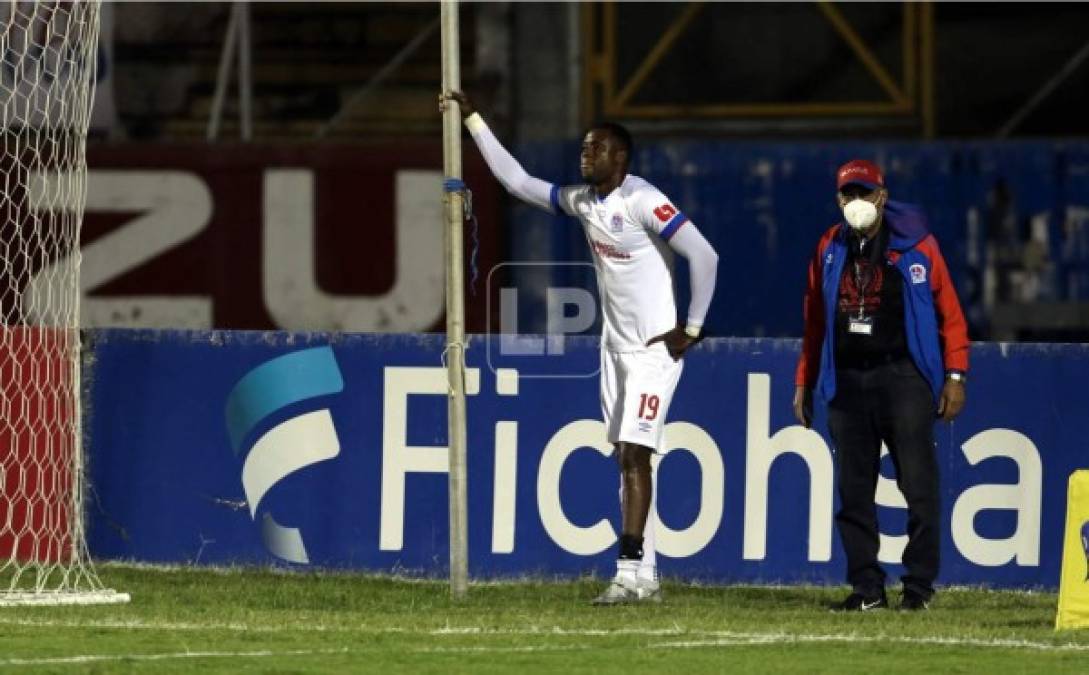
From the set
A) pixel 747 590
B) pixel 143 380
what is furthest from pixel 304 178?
pixel 747 590

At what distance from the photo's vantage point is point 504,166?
1038 cm

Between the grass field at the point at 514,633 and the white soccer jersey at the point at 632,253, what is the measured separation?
1.07 m

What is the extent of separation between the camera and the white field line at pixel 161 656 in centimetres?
817

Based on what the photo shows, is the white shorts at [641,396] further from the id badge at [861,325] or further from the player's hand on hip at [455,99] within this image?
the player's hand on hip at [455,99]

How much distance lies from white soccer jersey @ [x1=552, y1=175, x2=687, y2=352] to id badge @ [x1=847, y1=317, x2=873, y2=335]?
0.71 m

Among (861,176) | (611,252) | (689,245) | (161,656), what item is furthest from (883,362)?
(161,656)

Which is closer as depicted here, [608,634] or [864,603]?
[608,634]

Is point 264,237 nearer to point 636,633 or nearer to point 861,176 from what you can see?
point 861,176

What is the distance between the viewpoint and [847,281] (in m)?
10.1

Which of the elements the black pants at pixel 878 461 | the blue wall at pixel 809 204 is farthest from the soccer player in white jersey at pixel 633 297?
the blue wall at pixel 809 204

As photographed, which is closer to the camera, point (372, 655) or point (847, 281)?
point (372, 655)

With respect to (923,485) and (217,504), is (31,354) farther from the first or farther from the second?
(923,485)

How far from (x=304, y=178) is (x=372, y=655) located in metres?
11.0

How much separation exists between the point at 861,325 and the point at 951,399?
0.43 meters
